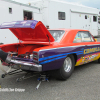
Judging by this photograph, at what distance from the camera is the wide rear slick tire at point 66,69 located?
11.8ft

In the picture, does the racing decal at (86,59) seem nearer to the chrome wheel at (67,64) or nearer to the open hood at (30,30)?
the chrome wheel at (67,64)

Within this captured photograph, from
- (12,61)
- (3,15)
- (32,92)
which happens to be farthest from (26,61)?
(3,15)

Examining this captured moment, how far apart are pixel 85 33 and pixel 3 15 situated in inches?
204

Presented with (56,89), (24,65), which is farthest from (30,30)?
(56,89)

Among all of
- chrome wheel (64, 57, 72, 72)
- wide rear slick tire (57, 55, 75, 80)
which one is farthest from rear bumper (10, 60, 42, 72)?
chrome wheel (64, 57, 72, 72)

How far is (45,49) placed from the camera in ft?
10.5

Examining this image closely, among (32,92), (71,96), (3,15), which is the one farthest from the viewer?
(3,15)

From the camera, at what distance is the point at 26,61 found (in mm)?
3381

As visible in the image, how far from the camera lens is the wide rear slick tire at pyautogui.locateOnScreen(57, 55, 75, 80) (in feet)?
11.8

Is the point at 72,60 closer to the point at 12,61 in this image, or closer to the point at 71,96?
the point at 71,96

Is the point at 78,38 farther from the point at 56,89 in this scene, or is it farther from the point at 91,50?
the point at 56,89

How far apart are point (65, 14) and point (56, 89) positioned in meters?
9.22

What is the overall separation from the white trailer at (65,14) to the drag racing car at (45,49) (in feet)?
20.1

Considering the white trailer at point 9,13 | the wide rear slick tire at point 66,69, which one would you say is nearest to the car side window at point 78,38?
the wide rear slick tire at point 66,69
